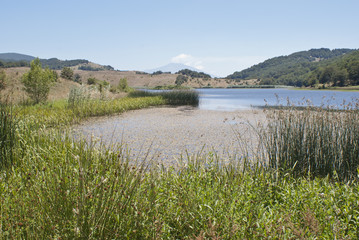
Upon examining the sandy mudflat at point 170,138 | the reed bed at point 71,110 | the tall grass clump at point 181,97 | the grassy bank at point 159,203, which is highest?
the tall grass clump at point 181,97

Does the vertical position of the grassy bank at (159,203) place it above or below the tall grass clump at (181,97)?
below

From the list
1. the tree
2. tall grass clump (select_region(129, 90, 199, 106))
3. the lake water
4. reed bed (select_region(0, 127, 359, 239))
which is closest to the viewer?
reed bed (select_region(0, 127, 359, 239))

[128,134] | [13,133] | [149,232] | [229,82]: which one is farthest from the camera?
[229,82]

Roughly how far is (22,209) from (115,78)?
65831 millimetres

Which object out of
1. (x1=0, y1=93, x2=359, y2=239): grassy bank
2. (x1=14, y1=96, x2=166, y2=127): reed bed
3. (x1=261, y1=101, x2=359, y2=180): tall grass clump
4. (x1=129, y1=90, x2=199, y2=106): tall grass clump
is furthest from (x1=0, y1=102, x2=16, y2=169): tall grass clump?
(x1=129, y1=90, x2=199, y2=106): tall grass clump

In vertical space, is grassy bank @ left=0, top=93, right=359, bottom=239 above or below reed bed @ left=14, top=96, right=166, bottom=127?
below

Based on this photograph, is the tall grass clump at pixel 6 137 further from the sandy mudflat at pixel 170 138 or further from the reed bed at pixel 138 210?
the sandy mudflat at pixel 170 138

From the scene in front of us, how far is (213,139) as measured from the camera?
6.76 metres

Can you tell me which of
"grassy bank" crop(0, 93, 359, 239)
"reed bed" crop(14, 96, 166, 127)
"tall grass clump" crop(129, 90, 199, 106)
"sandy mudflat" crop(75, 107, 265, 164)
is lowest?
"sandy mudflat" crop(75, 107, 265, 164)

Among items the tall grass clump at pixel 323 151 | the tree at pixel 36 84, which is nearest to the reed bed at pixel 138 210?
the tall grass clump at pixel 323 151

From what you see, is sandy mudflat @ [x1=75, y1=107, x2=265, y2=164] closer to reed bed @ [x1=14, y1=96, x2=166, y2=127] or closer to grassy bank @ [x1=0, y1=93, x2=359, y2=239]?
reed bed @ [x1=14, y1=96, x2=166, y2=127]

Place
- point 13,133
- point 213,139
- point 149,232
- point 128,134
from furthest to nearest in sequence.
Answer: point 128,134, point 213,139, point 13,133, point 149,232

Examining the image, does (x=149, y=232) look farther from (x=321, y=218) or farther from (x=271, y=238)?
(x=321, y=218)

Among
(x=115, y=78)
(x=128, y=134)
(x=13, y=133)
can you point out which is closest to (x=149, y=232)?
(x=13, y=133)
